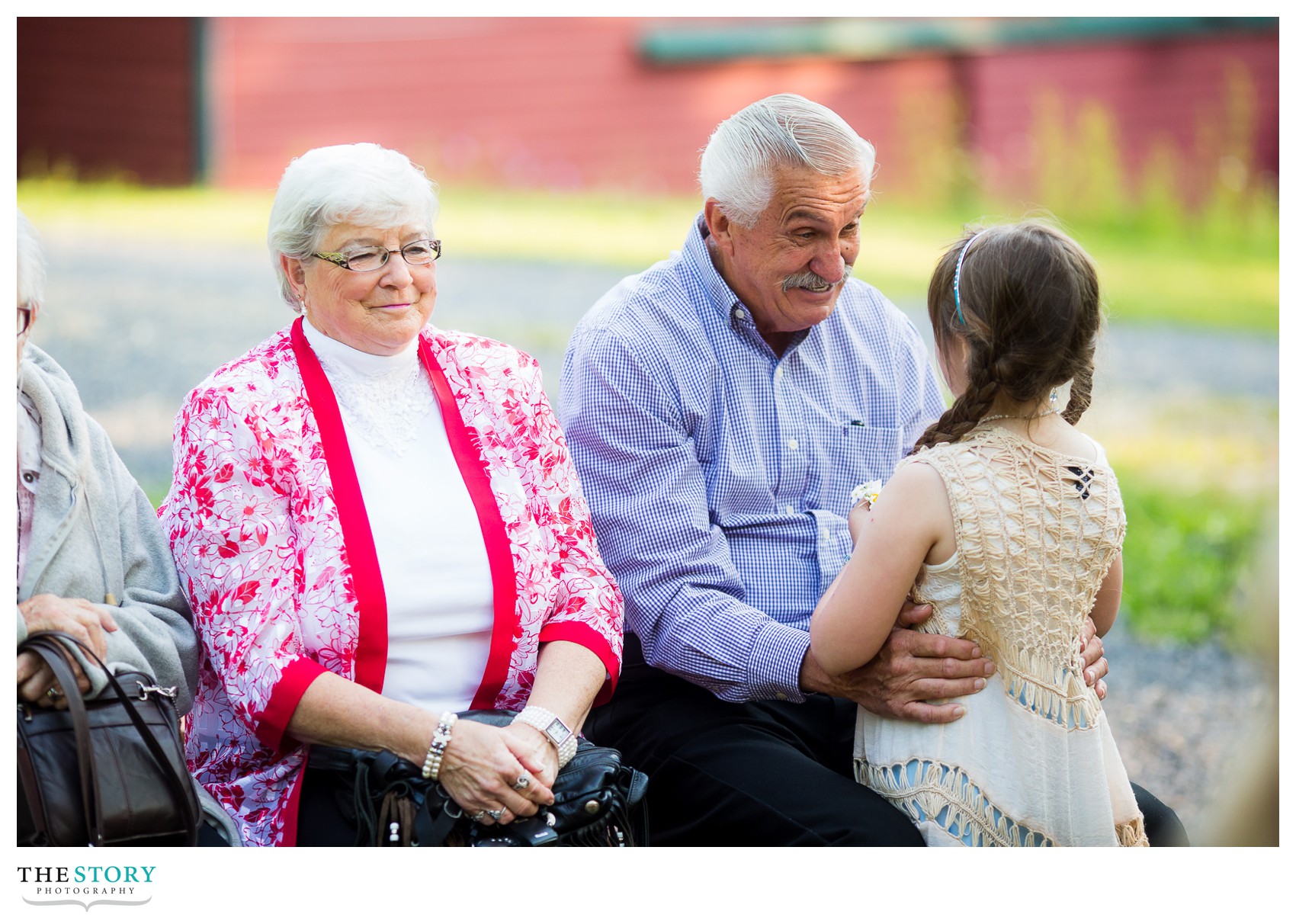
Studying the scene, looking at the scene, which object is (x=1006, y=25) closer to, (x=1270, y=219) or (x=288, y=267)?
(x=1270, y=219)

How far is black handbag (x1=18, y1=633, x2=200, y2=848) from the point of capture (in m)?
1.73

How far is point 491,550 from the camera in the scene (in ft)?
6.91

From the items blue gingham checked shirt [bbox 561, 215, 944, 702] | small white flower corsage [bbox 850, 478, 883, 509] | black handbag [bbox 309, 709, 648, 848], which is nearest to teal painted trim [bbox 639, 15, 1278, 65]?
blue gingham checked shirt [bbox 561, 215, 944, 702]

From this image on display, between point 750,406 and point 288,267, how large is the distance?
0.87 metres

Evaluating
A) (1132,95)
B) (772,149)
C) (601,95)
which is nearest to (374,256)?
(772,149)

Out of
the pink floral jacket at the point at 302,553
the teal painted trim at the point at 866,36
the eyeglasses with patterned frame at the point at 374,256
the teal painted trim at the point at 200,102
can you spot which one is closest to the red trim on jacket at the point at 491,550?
the pink floral jacket at the point at 302,553

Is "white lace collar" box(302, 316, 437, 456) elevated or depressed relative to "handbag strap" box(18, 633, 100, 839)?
elevated

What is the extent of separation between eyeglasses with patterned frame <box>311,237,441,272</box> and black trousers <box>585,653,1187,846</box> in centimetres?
84

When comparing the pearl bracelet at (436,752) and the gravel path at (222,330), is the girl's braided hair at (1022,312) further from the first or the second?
the gravel path at (222,330)

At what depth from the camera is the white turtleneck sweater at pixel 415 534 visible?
2.06m

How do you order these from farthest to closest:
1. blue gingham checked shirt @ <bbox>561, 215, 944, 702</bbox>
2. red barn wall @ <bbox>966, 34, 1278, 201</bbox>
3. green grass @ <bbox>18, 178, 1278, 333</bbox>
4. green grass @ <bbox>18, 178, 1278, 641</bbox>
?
red barn wall @ <bbox>966, 34, 1278, 201</bbox> → green grass @ <bbox>18, 178, 1278, 333</bbox> → green grass @ <bbox>18, 178, 1278, 641</bbox> → blue gingham checked shirt @ <bbox>561, 215, 944, 702</bbox>

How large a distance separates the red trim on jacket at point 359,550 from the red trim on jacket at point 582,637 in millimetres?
275
